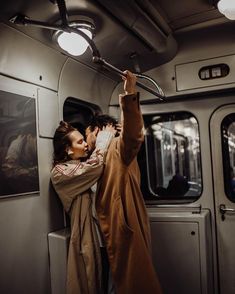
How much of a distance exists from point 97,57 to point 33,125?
2.32 feet

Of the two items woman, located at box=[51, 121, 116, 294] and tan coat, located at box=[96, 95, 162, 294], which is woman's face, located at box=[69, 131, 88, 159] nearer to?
woman, located at box=[51, 121, 116, 294]

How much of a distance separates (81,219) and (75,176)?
31cm

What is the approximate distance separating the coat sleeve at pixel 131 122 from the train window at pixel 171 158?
117 cm

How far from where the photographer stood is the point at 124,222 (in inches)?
80.9

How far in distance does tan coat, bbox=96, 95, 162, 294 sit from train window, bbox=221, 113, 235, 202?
3.65ft

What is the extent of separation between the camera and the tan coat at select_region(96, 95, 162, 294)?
6.70 feet

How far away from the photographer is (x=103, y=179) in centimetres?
218

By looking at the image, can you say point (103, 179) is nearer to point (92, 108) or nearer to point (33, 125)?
point (33, 125)

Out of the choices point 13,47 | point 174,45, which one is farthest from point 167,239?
point 13,47

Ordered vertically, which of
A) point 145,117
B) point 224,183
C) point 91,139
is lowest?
point 224,183

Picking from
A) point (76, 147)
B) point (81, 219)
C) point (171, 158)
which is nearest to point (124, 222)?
point (81, 219)

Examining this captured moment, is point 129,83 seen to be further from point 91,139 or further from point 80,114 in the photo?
point 80,114

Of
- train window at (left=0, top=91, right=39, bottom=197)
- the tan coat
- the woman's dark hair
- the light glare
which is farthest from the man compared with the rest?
the light glare

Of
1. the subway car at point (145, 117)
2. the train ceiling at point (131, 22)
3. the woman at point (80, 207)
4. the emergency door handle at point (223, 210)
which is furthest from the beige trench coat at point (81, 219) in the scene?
the emergency door handle at point (223, 210)
